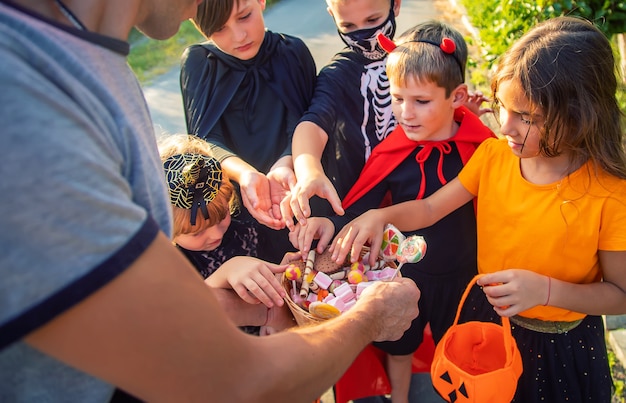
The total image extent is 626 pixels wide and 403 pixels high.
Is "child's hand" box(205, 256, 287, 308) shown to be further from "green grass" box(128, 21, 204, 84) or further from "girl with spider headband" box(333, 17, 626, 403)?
"green grass" box(128, 21, 204, 84)

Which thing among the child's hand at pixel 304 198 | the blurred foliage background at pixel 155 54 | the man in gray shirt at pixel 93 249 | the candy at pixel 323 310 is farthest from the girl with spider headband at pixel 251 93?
the blurred foliage background at pixel 155 54

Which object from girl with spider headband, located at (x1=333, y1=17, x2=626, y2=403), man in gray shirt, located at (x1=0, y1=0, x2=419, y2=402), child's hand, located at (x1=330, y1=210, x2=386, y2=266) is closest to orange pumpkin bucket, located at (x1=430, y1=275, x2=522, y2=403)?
girl with spider headband, located at (x1=333, y1=17, x2=626, y2=403)

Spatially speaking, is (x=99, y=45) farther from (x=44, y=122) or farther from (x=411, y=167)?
(x=411, y=167)

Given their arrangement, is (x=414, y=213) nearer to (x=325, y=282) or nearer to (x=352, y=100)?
(x=325, y=282)

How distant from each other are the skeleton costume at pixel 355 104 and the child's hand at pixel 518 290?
92 cm

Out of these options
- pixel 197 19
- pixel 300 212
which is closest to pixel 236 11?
pixel 197 19

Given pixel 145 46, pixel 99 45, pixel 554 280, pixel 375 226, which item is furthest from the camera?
pixel 145 46

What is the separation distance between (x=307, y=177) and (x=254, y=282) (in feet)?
1.65

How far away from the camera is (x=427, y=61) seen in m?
2.05

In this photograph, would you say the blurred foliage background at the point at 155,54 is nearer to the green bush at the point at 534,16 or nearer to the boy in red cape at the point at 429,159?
the green bush at the point at 534,16

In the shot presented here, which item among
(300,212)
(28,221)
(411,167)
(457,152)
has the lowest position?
(300,212)

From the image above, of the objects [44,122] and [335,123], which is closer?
[44,122]

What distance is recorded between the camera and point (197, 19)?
83.6 inches

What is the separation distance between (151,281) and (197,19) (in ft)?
5.15
